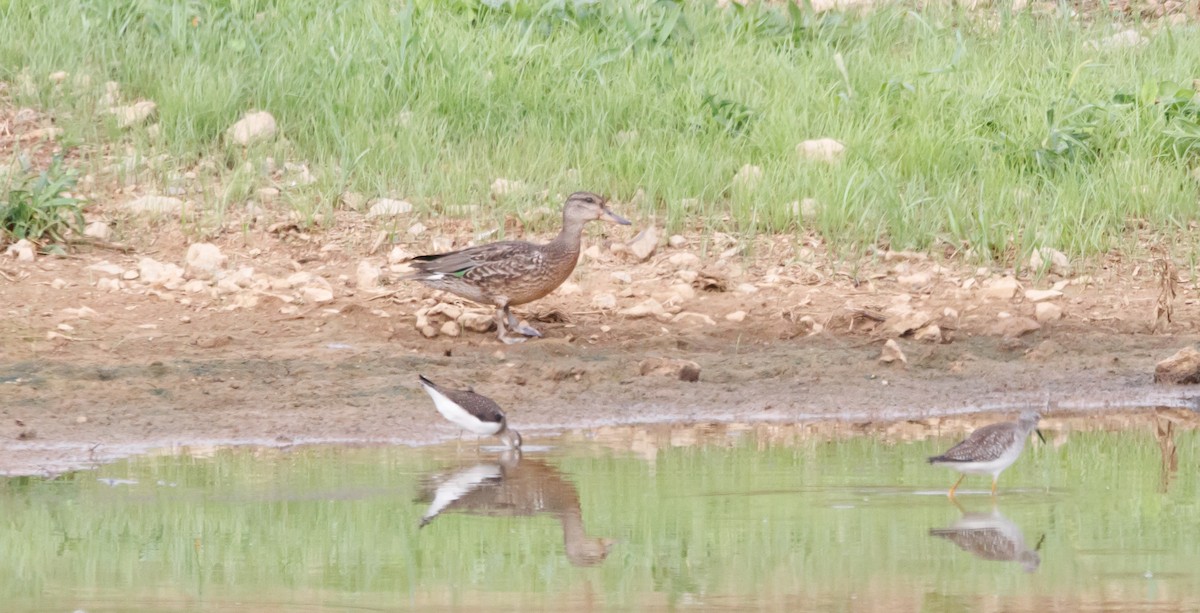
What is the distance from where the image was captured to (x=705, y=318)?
9.83m

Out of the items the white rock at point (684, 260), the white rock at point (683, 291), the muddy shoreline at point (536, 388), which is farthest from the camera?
the white rock at point (684, 260)

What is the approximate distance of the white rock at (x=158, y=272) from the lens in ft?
32.7

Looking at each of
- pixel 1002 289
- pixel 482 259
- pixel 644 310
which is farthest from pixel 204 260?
pixel 1002 289

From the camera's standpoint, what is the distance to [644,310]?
985 centimetres

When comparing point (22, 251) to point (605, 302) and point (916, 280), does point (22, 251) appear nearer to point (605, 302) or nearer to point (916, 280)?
point (605, 302)

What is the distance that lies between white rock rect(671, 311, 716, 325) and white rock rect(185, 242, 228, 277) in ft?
9.02

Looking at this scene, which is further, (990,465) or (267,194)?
(267,194)

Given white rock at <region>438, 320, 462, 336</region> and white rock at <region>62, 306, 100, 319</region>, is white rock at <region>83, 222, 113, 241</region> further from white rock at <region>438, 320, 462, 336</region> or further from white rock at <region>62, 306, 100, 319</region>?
white rock at <region>438, 320, 462, 336</region>

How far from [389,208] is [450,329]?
5.08 feet

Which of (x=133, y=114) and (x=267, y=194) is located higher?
(x=133, y=114)

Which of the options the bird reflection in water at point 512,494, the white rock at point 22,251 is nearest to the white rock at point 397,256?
the white rock at point 22,251

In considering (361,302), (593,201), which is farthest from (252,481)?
(593,201)

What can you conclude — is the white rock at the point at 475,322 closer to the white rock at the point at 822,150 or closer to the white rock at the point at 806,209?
the white rock at the point at 806,209

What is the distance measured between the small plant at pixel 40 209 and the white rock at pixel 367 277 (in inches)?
68.3
